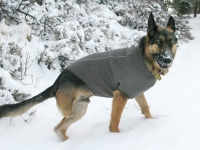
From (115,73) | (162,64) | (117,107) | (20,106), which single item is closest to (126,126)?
(117,107)

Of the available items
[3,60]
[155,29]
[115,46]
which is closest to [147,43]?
[155,29]

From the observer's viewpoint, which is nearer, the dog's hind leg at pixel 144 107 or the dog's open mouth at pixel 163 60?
the dog's open mouth at pixel 163 60

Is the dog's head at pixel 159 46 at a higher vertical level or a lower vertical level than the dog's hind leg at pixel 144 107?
higher

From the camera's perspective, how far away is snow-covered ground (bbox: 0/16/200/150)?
2557 mm

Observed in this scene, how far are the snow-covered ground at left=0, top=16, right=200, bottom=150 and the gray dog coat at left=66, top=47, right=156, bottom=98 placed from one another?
1.75 feet

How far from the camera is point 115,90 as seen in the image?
11.4ft

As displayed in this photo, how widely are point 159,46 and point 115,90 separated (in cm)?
88

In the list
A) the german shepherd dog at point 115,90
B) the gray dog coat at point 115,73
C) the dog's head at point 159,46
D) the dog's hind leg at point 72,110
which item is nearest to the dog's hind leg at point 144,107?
the german shepherd dog at point 115,90

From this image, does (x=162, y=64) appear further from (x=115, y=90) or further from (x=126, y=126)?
(x=126, y=126)

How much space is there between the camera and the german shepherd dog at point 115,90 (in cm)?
327

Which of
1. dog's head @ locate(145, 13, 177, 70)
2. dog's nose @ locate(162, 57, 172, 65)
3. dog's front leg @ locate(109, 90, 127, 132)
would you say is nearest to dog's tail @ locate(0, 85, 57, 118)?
dog's front leg @ locate(109, 90, 127, 132)

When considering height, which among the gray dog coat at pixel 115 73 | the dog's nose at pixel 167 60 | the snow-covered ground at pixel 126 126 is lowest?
the snow-covered ground at pixel 126 126

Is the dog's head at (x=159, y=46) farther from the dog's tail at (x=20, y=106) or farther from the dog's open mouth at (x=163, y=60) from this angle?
the dog's tail at (x=20, y=106)

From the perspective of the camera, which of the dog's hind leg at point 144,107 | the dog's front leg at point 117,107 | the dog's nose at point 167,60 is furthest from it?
the dog's hind leg at point 144,107
